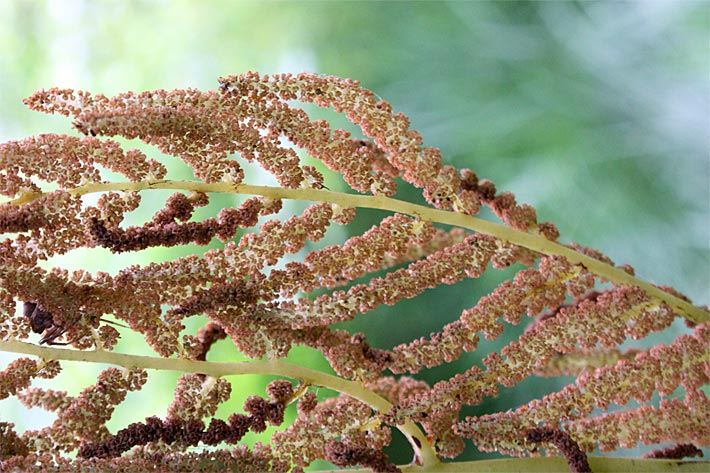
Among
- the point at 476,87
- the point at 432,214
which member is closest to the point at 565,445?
the point at 432,214

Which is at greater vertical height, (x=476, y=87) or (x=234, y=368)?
(x=476, y=87)

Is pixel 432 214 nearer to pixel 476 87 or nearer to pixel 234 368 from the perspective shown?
pixel 234 368

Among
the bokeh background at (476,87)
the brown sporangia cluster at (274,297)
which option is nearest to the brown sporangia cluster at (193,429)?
the brown sporangia cluster at (274,297)

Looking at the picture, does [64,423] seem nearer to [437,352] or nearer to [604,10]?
[437,352]

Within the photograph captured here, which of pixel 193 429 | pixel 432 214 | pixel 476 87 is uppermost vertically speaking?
pixel 476 87

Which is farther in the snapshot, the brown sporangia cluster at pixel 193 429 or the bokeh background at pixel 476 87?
the bokeh background at pixel 476 87

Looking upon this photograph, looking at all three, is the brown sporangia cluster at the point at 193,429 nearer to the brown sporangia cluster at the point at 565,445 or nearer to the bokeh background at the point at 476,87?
the brown sporangia cluster at the point at 565,445
